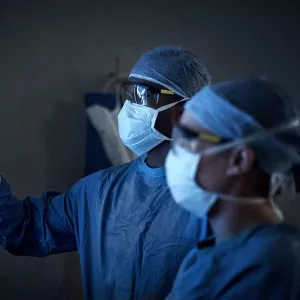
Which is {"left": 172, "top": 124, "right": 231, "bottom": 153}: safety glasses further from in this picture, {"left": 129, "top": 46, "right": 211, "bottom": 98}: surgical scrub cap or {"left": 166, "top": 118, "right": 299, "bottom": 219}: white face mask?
{"left": 129, "top": 46, "right": 211, "bottom": 98}: surgical scrub cap

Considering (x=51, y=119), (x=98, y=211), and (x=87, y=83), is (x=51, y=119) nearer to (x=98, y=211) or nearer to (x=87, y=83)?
(x=87, y=83)

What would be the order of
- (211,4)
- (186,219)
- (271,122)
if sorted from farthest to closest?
(211,4), (186,219), (271,122)

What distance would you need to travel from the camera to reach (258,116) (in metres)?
0.80

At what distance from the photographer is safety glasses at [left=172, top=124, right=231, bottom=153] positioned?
2.70 feet

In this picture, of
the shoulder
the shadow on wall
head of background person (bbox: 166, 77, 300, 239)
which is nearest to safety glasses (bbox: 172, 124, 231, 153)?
head of background person (bbox: 166, 77, 300, 239)

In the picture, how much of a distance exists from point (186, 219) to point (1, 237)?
0.64m

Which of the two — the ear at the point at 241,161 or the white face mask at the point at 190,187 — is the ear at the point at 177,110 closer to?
the white face mask at the point at 190,187

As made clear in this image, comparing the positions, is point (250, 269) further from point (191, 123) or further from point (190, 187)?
point (191, 123)

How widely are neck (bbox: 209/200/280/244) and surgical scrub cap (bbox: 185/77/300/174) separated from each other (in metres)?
0.09

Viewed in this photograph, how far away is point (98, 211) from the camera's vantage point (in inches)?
50.4

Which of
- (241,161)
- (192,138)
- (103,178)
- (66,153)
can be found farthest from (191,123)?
(66,153)

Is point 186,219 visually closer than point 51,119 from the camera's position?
Yes

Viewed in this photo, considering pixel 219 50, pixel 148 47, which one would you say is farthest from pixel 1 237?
pixel 219 50

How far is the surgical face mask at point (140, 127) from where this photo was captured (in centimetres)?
127
